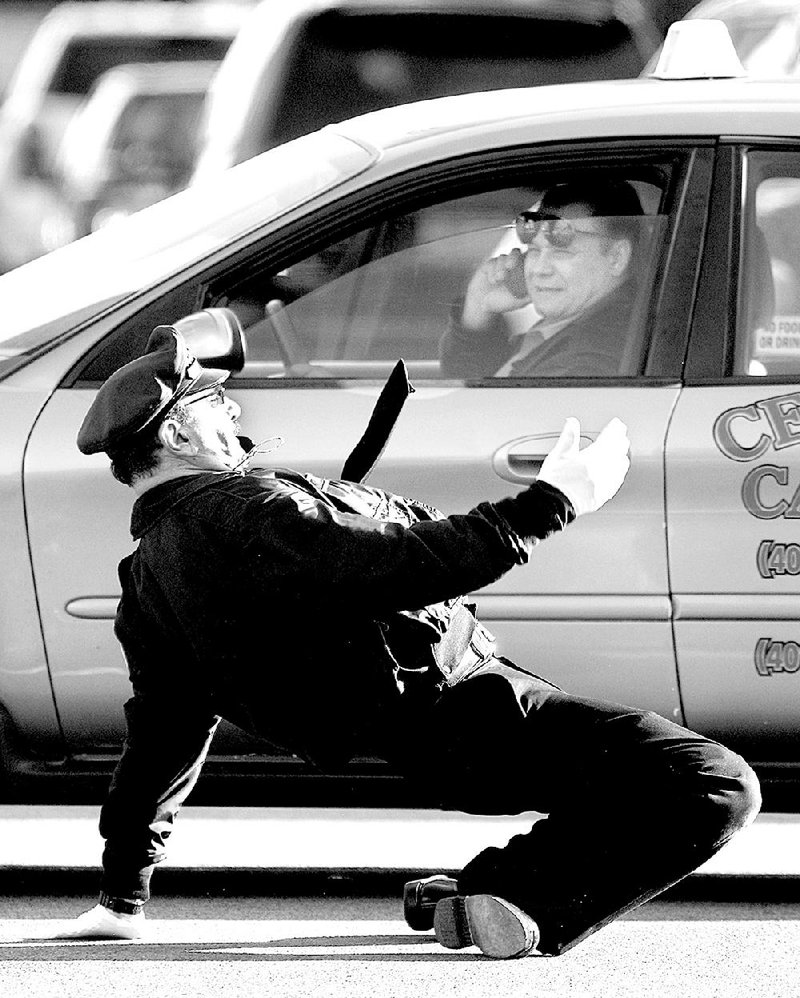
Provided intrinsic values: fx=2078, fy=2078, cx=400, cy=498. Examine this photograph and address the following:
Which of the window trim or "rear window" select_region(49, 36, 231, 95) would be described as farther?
"rear window" select_region(49, 36, 231, 95)

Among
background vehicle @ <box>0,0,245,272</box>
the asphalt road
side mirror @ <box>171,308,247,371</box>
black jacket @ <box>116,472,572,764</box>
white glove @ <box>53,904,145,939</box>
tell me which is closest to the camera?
black jacket @ <box>116,472,572,764</box>

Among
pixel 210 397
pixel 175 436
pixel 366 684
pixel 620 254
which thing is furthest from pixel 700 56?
pixel 366 684

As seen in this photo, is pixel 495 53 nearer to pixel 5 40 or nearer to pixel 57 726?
pixel 57 726

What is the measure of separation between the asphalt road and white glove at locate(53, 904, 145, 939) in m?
0.02

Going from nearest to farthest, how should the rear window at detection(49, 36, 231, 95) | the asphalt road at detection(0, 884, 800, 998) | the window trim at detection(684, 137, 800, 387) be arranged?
the asphalt road at detection(0, 884, 800, 998) < the window trim at detection(684, 137, 800, 387) < the rear window at detection(49, 36, 231, 95)

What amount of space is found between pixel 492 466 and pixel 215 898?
38.9 inches

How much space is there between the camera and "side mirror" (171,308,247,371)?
3764mm

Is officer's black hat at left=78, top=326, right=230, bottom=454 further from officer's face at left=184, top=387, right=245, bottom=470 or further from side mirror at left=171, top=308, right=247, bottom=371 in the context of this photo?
side mirror at left=171, top=308, right=247, bottom=371

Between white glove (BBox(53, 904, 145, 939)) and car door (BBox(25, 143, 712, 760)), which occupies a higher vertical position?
car door (BBox(25, 143, 712, 760))

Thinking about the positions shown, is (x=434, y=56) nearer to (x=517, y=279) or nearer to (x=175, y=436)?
(x=517, y=279)

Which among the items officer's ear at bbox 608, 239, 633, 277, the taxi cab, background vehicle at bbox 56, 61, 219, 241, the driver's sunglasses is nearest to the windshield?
the taxi cab

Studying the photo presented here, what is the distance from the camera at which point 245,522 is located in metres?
3.22

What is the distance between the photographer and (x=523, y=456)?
389cm

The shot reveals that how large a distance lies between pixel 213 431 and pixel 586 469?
0.65 m
